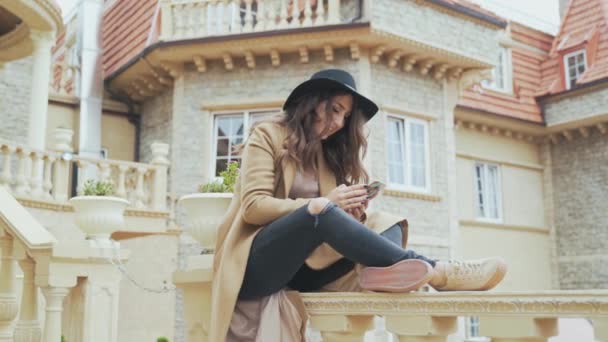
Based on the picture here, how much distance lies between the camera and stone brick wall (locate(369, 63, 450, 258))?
12.6 metres

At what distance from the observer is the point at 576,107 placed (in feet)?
55.7

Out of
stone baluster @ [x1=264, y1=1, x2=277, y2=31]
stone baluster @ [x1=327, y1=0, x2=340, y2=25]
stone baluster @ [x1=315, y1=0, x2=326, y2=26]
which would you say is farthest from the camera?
stone baluster @ [x1=264, y1=1, x2=277, y2=31]

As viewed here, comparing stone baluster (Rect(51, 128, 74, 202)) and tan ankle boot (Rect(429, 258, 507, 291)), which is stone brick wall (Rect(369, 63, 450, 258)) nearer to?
stone baluster (Rect(51, 128, 74, 202))

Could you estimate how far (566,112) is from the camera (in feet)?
56.6

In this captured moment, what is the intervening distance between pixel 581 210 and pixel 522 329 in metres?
16.5

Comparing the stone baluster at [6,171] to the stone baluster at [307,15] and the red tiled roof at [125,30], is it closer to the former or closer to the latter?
the red tiled roof at [125,30]

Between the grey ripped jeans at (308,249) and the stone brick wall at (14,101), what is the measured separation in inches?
476

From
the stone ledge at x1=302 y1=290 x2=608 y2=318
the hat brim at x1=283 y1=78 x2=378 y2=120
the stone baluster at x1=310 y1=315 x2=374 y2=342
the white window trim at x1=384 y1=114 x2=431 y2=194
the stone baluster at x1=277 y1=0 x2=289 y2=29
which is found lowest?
the stone baluster at x1=310 y1=315 x2=374 y2=342

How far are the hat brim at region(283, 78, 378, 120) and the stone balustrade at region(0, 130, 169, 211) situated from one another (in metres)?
6.83

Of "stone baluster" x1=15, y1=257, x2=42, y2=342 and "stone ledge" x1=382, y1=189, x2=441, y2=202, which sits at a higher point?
"stone ledge" x1=382, y1=189, x2=441, y2=202

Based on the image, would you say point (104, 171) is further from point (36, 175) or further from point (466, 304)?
point (466, 304)

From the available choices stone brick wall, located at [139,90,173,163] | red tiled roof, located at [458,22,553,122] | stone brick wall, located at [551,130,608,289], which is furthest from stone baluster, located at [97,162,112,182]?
stone brick wall, located at [551,130,608,289]

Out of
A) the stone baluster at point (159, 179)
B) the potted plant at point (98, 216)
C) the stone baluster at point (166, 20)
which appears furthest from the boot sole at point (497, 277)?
the stone baluster at point (166, 20)

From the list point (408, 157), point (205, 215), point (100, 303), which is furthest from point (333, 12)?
point (100, 303)
